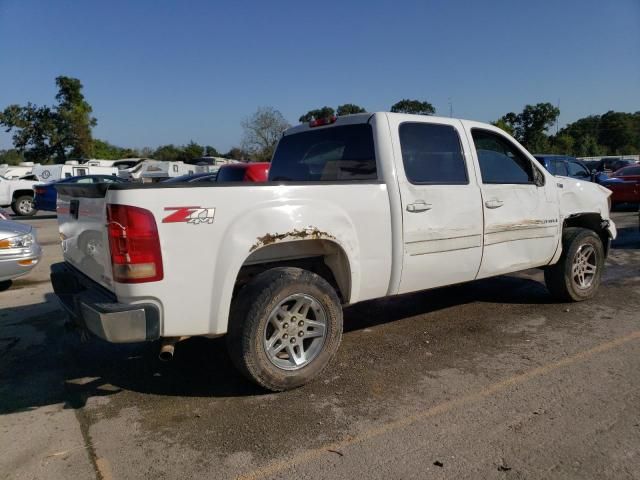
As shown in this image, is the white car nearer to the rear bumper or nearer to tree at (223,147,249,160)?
the rear bumper

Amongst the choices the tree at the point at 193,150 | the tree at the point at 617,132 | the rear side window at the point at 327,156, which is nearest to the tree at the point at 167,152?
the tree at the point at 193,150

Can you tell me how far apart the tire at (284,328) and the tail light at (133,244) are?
65 centimetres

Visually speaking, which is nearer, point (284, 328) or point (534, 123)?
point (284, 328)

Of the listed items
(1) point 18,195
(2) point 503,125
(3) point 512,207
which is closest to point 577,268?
(3) point 512,207

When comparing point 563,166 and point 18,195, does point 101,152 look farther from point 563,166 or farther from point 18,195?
point 563,166

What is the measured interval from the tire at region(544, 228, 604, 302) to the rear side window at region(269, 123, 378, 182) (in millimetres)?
2670

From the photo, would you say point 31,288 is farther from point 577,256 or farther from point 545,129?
A: point 545,129

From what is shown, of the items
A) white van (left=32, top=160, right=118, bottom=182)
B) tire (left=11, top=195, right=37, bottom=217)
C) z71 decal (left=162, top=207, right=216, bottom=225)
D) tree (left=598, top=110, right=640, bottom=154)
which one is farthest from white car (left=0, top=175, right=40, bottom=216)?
tree (left=598, top=110, right=640, bottom=154)

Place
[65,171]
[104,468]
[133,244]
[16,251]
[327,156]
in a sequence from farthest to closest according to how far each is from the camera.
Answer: [65,171] → [16,251] → [327,156] → [133,244] → [104,468]

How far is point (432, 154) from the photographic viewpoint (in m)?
4.29

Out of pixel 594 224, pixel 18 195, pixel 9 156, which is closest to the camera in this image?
pixel 594 224

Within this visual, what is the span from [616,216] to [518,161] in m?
12.0

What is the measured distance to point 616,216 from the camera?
1497cm

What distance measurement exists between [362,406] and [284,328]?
0.73 m
